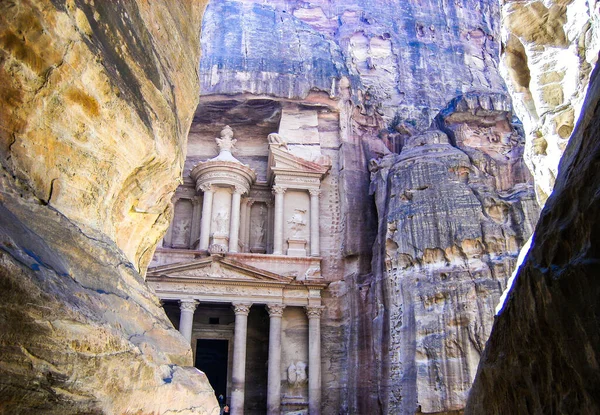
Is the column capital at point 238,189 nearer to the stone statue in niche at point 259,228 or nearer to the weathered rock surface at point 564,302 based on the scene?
the stone statue in niche at point 259,228

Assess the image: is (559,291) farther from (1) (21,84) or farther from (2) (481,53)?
(2) (481,53)

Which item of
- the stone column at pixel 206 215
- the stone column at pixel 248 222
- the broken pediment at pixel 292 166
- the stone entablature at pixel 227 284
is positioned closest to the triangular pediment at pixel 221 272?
the stone entablature at pixel 227 284

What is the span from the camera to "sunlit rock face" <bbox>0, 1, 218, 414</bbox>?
3199 mm

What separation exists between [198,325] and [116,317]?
62.6 ft

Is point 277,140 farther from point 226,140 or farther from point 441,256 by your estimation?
point 441,256

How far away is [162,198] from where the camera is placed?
7.01 m

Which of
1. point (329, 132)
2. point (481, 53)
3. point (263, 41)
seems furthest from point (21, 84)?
point (481, 53)

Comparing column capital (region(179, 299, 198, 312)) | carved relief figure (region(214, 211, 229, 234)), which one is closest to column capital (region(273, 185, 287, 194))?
carved relief figure (region(214, 211, 229, 234))

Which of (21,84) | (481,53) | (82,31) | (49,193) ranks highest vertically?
(481,53)

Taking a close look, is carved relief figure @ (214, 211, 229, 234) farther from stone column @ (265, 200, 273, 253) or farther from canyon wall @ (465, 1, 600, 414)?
canyon wall @ (465, 1, 600, 414)

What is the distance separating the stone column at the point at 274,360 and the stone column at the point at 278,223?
2.71m

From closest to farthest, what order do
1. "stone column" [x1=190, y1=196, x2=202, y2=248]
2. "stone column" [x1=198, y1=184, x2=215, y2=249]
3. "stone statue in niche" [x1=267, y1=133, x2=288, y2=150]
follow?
"stone column" [x1=198, y1=184, x2=215, y2=249]
"stone column" [x1=190, y1=196, x2=202, y2=248]
"stone statue in niche" [x1=267, y1=133, x2=288, y2=150]

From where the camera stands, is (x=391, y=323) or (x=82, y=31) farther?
(x=391, y=323)

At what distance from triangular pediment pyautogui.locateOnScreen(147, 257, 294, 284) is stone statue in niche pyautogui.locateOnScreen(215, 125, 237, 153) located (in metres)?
6.02
